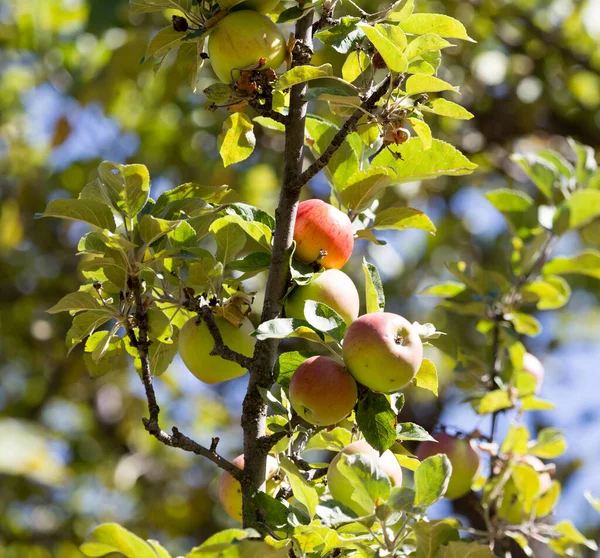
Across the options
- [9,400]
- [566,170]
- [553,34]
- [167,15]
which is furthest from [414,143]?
[9,400]

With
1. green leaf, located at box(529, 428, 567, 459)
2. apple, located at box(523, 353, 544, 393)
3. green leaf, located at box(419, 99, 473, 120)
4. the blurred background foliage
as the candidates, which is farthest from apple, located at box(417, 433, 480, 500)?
the blurred background foliage

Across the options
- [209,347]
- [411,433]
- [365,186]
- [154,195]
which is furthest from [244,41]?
[154,195]

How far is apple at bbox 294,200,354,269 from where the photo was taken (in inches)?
32.4

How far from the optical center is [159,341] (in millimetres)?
907

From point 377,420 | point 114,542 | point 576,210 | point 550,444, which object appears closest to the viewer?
point 114,542

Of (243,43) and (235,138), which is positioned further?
(235,138)

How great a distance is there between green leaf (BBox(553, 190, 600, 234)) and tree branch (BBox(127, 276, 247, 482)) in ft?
2.56

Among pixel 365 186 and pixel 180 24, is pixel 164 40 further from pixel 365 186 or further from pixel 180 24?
pixel 365 186

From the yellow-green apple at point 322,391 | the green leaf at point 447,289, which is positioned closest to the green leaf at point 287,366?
the yellow-green apple at point 322,391

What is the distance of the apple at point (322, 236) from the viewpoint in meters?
0.82

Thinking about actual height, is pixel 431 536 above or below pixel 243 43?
below

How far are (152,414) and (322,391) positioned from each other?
184 millimetres

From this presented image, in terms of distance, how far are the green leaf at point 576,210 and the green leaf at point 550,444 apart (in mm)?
371

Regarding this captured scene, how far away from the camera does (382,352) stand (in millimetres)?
712
